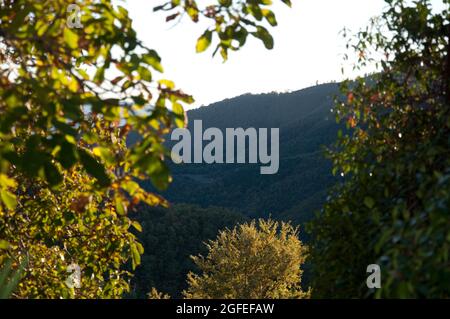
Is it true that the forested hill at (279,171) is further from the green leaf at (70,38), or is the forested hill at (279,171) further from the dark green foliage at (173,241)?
the green leaf at (70,38)

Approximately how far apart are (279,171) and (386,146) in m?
101

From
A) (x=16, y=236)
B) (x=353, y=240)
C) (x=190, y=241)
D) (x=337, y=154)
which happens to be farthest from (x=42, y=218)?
(x=190, y=241)

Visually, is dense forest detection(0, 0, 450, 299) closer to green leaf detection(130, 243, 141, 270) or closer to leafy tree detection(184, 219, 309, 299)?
green leaf detection(130, 243, 141, 270)

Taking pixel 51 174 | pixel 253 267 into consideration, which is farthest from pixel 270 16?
pixel 253 267

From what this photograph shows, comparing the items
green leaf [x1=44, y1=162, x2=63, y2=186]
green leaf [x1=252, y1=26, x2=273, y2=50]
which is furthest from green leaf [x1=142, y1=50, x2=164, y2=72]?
green leaf [x1=252, y1=26, x2=273, y2=50]

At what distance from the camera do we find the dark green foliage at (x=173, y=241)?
65.0m

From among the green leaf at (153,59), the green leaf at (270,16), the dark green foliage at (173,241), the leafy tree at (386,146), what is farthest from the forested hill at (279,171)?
the green leaf at (153,59)

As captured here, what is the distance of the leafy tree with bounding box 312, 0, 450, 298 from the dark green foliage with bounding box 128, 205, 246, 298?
5458 cm

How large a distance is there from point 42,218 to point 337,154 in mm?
3902

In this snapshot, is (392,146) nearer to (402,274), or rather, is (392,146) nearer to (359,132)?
(359,132)

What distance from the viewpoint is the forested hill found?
9600 cm

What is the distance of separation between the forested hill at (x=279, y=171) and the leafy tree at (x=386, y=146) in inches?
2890

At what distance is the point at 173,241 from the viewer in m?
69.6
